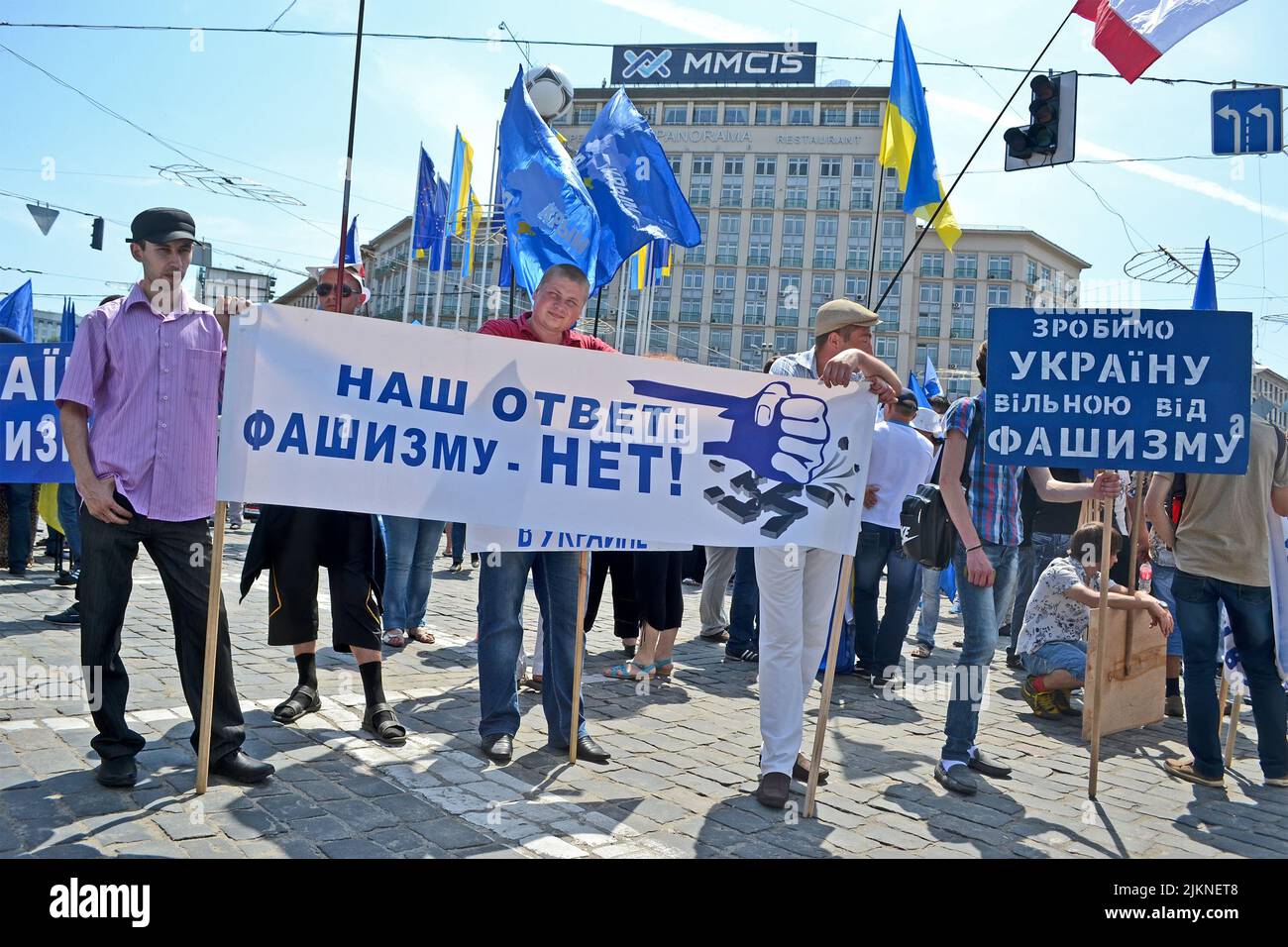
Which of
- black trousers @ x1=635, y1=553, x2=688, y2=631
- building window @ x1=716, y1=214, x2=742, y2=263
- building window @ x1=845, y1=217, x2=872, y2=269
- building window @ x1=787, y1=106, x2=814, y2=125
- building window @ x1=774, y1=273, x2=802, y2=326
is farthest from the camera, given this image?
building window @ x1=716, y1=214, x2=742, y2=263

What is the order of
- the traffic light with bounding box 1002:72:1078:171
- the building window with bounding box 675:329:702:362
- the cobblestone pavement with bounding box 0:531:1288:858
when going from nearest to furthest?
the cobblestone pavement with bounding box 0:531:1288:858, the traffic light with bounding box 1002:72:1078:171, the building window with bounding box 675:329:702:362

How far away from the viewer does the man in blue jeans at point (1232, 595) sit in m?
5.06

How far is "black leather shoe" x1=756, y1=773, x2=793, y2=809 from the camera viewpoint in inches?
159

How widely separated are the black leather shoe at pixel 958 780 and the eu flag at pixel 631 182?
4.97m

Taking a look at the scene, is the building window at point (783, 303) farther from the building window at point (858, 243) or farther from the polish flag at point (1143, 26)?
the polish flag at point (1143, 26)

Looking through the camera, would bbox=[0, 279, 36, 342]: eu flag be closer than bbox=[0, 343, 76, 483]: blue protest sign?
No

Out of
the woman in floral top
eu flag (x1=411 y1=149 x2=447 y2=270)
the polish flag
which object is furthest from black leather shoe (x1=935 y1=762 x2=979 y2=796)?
eu flag (x1=411 y1=149 x2=447 y2=270)

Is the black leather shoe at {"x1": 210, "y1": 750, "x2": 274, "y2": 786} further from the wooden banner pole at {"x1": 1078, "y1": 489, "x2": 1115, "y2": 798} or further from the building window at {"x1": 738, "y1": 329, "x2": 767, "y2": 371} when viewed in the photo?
the building window at {"x1": 738, "y1": 329, "x2": 767, "y2": 371}

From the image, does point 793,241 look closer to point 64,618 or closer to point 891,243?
point 891,243

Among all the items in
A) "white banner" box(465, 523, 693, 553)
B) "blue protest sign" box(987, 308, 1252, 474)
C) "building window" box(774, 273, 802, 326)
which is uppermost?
"building window" box(774, 273, 802, 326)

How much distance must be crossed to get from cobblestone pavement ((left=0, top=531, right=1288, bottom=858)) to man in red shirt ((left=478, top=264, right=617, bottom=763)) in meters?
0.15

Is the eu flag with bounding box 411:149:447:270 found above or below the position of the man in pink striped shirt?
above

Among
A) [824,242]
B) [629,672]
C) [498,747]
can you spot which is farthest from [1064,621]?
[824,242]
